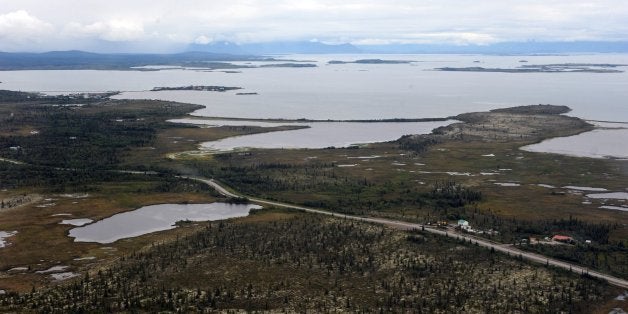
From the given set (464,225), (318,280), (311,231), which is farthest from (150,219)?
(464,225)

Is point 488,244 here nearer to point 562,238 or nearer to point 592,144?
point 562,238

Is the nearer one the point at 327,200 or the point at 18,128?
the point at 327,200

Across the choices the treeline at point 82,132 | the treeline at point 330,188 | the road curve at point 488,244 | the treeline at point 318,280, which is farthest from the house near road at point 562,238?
the treeline at point 82,132

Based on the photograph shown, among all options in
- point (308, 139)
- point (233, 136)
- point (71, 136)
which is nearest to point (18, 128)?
point (71, 136)

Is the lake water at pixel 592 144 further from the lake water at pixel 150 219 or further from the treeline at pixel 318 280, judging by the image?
the lake water at pixel 150 219

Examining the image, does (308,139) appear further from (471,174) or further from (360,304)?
(360,304)
